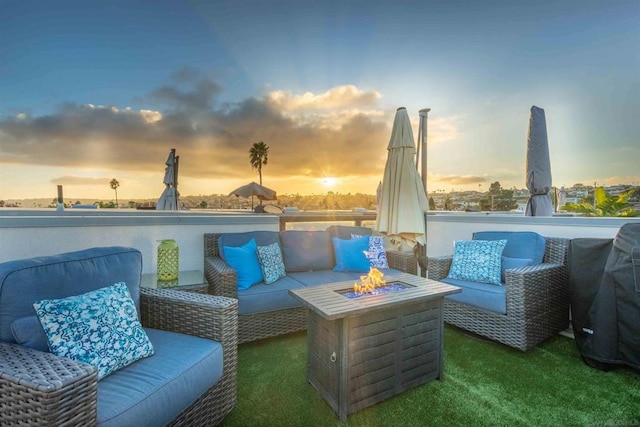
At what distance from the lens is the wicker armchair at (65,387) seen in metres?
0.90

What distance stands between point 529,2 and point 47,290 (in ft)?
19.4

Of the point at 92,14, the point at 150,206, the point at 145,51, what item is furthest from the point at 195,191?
the point at 92,14

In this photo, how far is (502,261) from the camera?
118 inches

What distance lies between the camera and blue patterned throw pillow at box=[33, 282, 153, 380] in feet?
4.10

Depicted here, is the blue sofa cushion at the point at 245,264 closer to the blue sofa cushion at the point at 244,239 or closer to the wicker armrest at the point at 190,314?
the blue sofa cushion at the point at 244,239

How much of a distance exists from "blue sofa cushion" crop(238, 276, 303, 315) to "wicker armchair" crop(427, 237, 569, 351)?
5.52ft

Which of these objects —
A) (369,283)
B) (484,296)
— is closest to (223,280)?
(369,283)

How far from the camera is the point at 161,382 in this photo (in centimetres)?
126

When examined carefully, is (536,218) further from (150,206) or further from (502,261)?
(150,206)

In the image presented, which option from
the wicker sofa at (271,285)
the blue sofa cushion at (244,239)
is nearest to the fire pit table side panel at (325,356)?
the wicker sofa at (271,285)

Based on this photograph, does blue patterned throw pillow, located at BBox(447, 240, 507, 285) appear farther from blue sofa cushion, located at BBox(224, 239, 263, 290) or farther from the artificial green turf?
blue sofa cushion, located at BBox(224, 239, 263, 290)

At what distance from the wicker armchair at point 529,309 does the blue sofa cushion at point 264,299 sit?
1682 millimetres

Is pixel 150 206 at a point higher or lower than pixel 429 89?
lower

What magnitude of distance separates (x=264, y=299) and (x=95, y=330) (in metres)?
1.43
